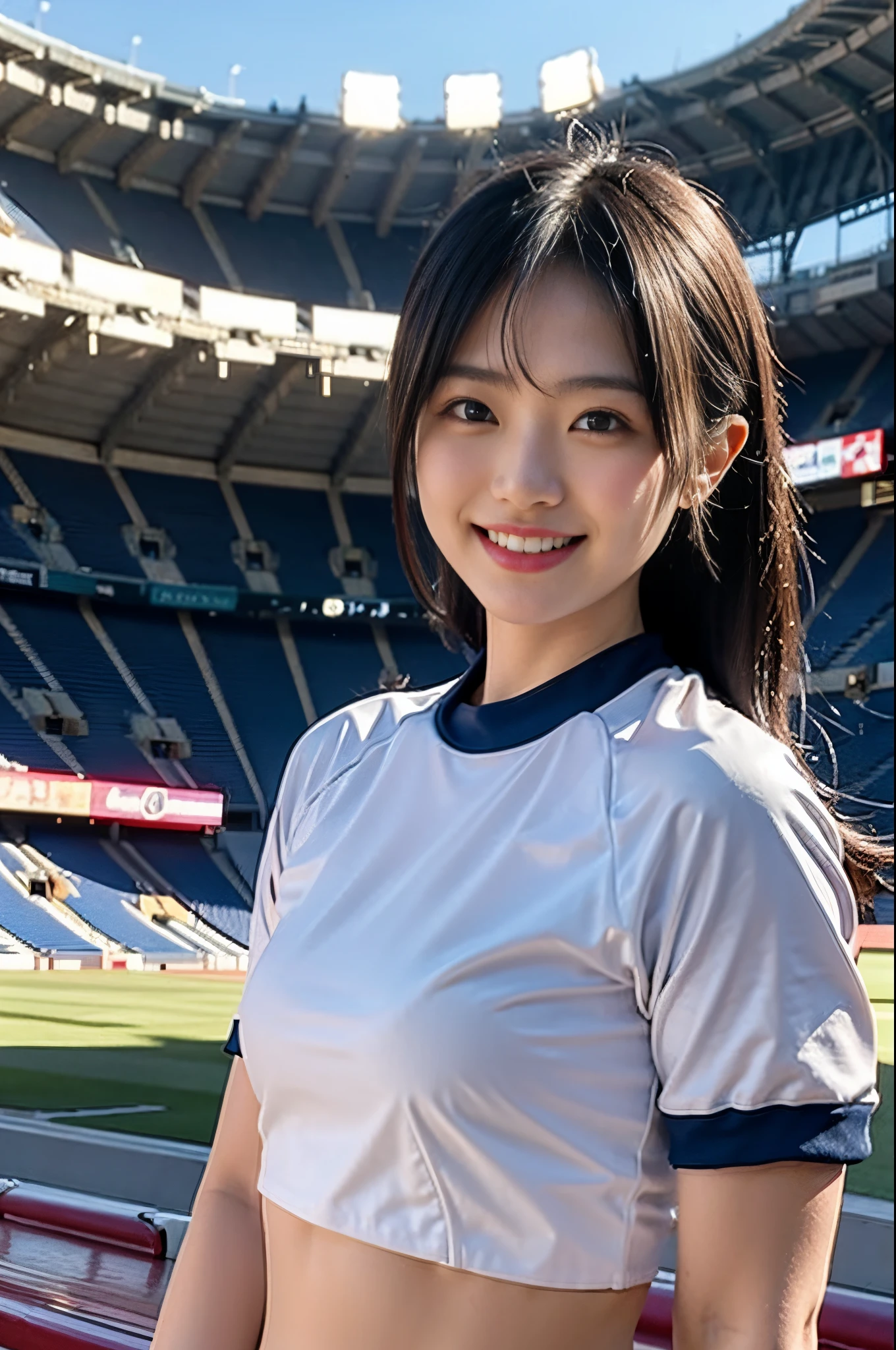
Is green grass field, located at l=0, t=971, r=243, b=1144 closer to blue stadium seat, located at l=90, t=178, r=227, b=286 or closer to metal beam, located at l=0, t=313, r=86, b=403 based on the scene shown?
metal beam, located at l=0, t=313, r=86, b=403

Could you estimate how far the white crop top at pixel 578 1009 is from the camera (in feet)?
2.10

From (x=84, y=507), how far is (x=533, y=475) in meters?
2.93

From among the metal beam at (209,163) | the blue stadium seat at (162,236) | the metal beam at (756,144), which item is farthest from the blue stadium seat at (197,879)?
the metal beam at (756,144)

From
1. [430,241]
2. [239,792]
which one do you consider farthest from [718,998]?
[239,792]

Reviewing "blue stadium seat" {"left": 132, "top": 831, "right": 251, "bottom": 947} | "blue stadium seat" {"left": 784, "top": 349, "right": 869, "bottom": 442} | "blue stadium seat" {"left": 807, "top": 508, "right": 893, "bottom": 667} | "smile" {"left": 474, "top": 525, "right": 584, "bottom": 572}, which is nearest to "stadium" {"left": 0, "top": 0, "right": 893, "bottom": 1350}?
"blue stadium seat" {"left": 132, "top": 831, "right": 251, "bottom": 947}

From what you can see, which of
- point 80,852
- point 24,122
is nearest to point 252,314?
point 24,122

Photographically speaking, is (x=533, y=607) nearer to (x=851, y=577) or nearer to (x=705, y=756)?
(x=705, y=756)

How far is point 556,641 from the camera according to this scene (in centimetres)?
85

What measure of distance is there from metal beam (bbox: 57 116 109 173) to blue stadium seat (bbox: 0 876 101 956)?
1623 millimetres

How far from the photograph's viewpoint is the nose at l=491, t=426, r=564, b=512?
77cm

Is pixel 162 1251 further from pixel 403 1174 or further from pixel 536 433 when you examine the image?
pixel 536 433

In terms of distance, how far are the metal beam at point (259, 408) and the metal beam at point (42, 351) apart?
122 centimetres

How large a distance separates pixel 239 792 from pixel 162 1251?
67cm

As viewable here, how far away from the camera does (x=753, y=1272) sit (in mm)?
633
